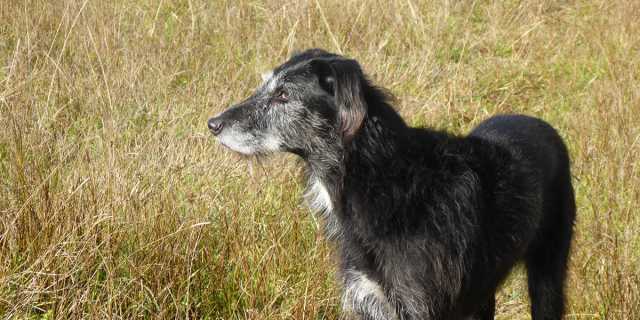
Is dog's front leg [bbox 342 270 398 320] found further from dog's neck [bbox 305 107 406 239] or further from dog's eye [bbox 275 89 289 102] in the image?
dog's eye [bbox 275 89 289 102]

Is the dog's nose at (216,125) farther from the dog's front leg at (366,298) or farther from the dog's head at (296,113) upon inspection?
the dog's front leg at (366,298)

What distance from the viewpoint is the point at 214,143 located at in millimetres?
4578

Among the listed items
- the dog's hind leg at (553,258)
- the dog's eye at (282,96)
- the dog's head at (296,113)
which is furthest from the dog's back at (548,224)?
the dog's eye at (282,96)

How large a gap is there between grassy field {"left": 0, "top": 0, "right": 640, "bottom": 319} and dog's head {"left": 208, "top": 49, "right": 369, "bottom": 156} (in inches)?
8.0

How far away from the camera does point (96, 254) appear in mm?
3391

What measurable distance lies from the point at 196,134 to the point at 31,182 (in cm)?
116

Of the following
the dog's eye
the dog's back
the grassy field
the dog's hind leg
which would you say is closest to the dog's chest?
the grassy field

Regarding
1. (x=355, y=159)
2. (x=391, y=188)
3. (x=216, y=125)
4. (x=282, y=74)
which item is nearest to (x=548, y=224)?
(x=391, y=188)

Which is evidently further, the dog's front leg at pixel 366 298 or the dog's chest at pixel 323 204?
the dog's chest at pixel 323 204

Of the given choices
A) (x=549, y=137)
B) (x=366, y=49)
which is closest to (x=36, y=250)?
(x=549, y=137)

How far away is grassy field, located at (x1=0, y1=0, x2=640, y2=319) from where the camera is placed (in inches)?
133

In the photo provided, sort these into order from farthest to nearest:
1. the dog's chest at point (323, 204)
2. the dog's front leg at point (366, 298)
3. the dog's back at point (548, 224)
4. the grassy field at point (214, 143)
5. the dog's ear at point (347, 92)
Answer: the dog's back at point (548, 224)
the grassy field at point (214, 143)
the dog's chest at point (323, 204)
the dog's front leg at point (366, 298)
the dog's ear at point (347, 92)

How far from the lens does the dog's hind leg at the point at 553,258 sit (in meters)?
3.71

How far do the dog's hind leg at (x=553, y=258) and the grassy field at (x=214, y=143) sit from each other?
0.16 meters
